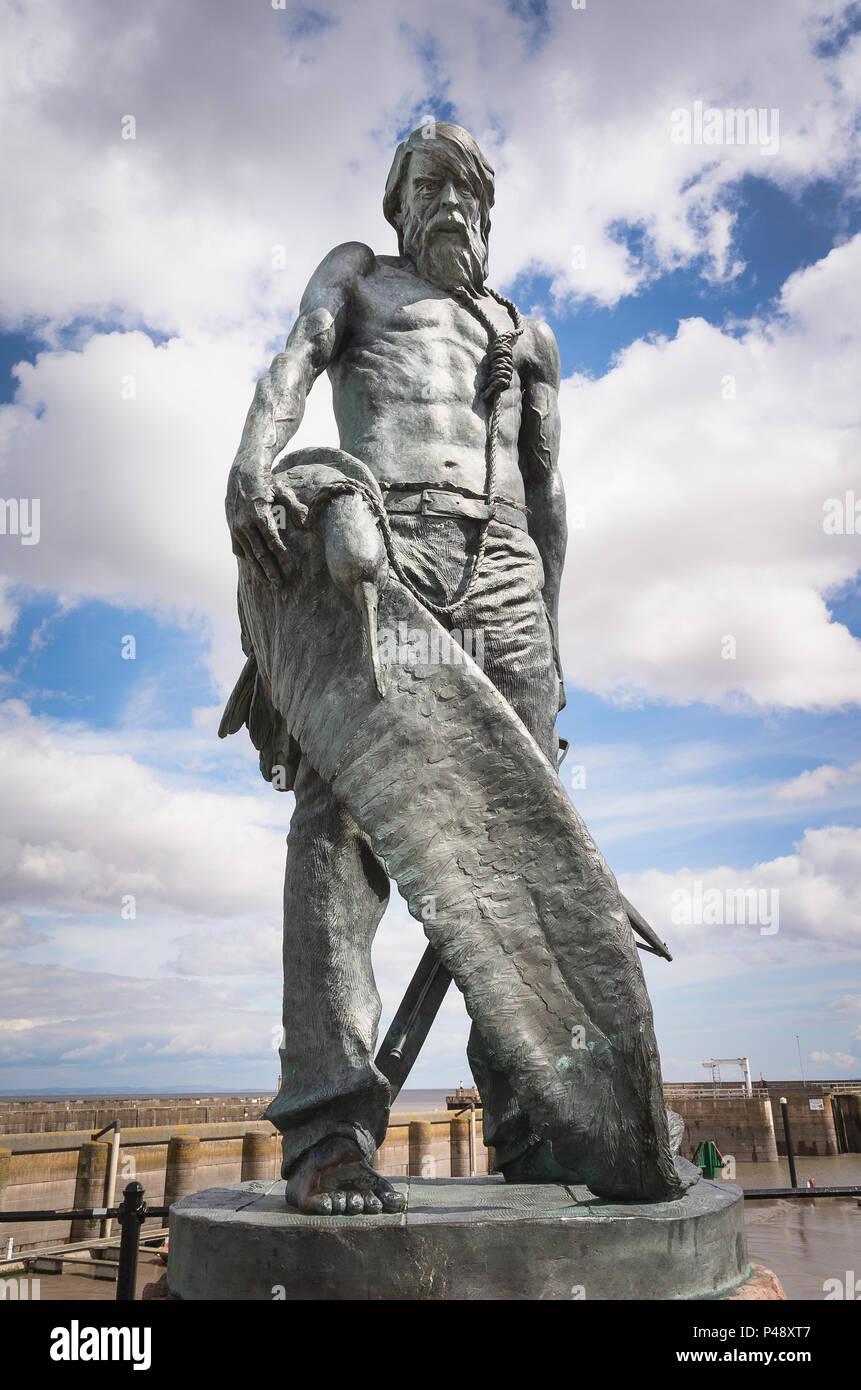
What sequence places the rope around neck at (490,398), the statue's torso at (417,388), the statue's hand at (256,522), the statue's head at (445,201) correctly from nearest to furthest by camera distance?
1. the statue's hand at (256,522)
2. the rope around neck at (490,398)
3. the statue's torso at (417,388)
4. the statue's head at (445,201)

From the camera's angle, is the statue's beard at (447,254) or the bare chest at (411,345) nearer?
the bare chest at (411,345)

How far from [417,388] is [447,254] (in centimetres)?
75

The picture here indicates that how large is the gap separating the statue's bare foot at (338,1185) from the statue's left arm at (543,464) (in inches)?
90.6

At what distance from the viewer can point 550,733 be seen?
4348mm

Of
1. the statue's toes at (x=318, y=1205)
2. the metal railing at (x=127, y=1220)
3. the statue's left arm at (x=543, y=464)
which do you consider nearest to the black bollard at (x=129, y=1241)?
the metal railing at (x=127, y=1220)

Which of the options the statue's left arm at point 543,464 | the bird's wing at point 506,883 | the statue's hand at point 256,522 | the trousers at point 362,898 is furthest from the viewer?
the statue's left arm at point 543,464

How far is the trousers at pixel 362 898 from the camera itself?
10.6 ft

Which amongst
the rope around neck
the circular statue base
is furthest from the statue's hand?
the circular statue base

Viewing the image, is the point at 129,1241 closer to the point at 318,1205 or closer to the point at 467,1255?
the point at 318,1205

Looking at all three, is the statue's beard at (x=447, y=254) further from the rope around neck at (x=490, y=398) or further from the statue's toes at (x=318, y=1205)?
the statue's toes at (x=318, y=1205)

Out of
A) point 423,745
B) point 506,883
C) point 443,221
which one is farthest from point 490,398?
point 506,883

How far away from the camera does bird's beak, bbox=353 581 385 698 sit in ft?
10.9
